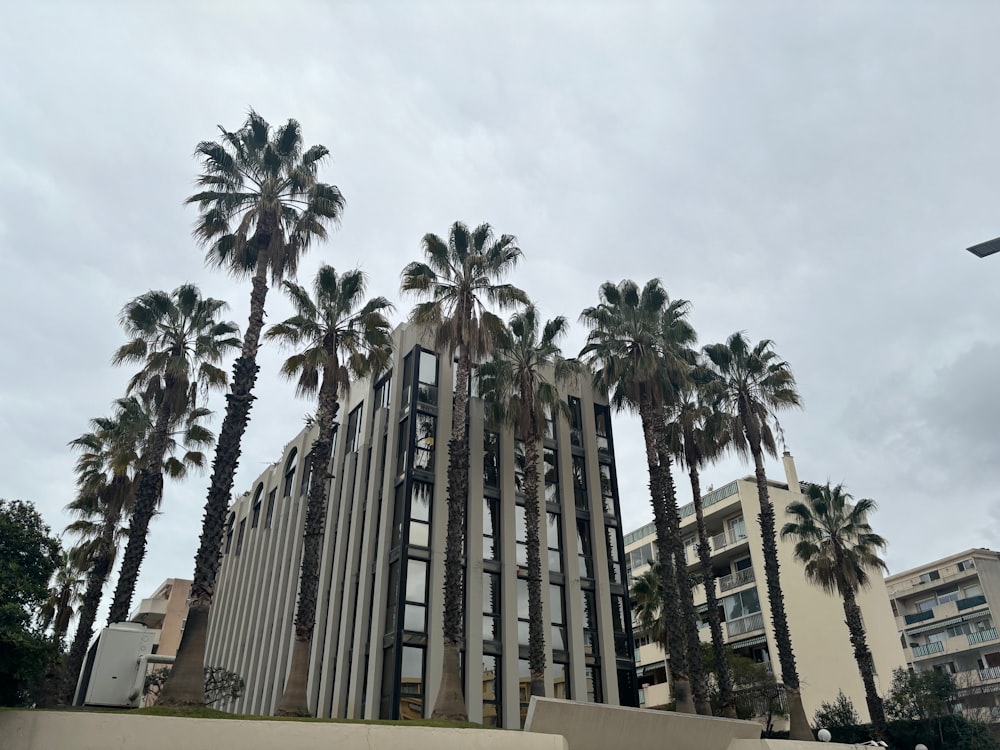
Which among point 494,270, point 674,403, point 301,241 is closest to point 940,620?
point 674,403

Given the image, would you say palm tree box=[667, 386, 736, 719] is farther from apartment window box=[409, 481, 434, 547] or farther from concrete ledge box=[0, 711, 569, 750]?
concrete ledge box=[0, 711, 569, 750]

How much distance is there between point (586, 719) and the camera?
19.0 meters

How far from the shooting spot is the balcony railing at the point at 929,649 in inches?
2056

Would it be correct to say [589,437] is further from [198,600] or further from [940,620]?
[940,620]

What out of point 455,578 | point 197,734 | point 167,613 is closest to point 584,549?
point 455,578

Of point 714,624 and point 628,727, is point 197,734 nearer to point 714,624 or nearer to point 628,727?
point 628,727

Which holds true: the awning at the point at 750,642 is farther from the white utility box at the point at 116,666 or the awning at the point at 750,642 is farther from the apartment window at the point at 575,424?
the white utility box at the point at 116,666

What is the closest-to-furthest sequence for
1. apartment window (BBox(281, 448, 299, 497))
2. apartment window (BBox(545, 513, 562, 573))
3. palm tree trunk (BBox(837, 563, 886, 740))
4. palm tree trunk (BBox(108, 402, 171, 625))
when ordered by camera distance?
1. palm tree trunk (BBox(108, 402, 171, 625))
2. palm tree trunk (BBox(837, 563, 886, 740))
3. apartment window (BBox(545, 513, 562, 573))
4. apartment window (BBox(281, 448, 299, 497))

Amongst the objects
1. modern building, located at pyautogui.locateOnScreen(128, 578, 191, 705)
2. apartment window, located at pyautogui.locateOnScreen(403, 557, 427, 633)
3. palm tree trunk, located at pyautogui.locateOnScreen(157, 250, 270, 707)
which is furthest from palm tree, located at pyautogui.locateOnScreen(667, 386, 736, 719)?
modern building, located at pyautogui.locateOnScreen(128, 578, 191, 705)

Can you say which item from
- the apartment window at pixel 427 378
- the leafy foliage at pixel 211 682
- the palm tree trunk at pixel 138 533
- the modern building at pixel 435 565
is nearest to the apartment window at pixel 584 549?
the modern building at pixel 435 565

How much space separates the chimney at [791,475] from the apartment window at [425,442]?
30.6 m

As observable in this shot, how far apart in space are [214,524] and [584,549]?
17.1 m

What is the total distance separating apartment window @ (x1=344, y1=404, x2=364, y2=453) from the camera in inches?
1324

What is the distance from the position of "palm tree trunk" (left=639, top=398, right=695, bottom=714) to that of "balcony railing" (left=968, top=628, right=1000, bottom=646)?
33.6 metres
